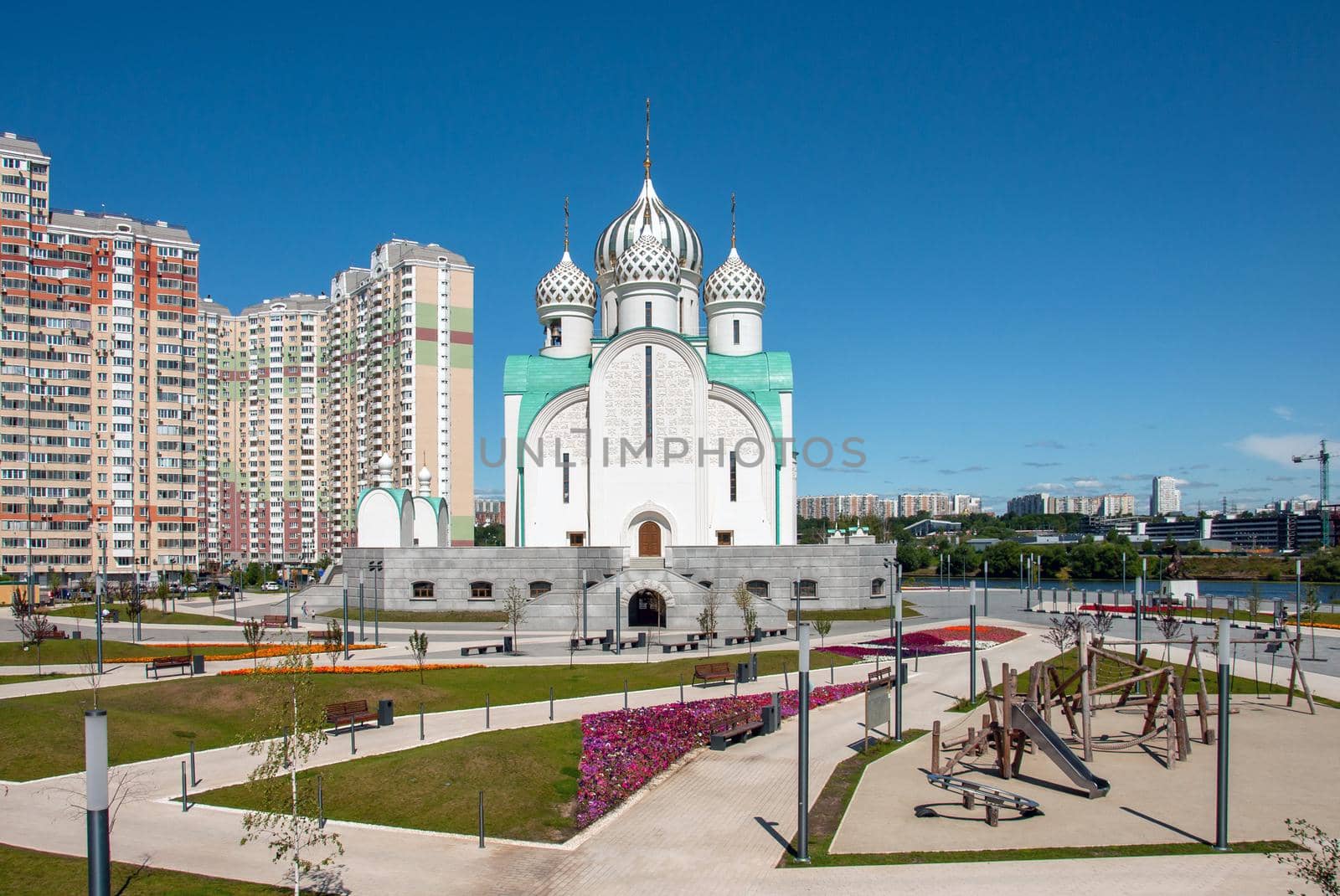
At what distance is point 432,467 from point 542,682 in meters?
54.7

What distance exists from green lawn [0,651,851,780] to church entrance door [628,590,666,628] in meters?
10.7

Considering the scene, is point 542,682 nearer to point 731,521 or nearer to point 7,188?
point 731,521

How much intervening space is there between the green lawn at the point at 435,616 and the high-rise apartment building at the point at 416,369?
3155 centimetres

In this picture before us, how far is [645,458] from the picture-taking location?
1706 inches

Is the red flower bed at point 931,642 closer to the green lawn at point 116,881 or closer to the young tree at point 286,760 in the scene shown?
the young tree at point 286,760

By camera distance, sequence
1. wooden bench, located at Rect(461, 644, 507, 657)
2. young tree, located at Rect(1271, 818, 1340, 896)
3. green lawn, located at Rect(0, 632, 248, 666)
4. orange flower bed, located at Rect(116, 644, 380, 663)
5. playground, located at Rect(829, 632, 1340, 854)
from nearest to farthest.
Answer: young tree, located at Rect(1271, 818, 1340, 896) → playground, located at Rect(829, 632, 1340, 854) → green lawn, located at Rect(0, 632, 248, 666) → orange flower bed, located at Rect(116, 644, 380, 663) → wooden bench, located at Rect(461, 644, 507, 657)

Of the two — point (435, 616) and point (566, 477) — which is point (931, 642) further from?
point (435, 616)

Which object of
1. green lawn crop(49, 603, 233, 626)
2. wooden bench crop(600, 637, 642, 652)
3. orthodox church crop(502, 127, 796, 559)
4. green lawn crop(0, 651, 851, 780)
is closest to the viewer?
green lawn crop(0, 651, 851, 780)

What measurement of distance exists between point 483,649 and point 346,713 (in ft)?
37.3

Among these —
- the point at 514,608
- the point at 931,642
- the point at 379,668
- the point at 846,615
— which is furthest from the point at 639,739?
the point at 846,615

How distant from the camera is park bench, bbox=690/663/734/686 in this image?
892 inches

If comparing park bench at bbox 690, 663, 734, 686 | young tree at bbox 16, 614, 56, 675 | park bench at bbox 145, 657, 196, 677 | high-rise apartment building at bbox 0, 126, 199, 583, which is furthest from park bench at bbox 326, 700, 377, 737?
high-rise apartment building at bbox 0, 126, 199, 583

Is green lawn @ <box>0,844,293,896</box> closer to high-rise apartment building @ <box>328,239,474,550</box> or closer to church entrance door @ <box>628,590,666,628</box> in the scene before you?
church entrance door @ <box>628,590,666,628</box>

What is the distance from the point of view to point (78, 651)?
2797 centimetres
